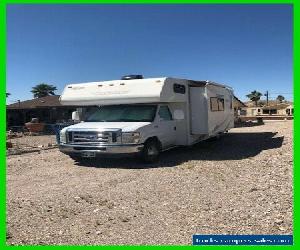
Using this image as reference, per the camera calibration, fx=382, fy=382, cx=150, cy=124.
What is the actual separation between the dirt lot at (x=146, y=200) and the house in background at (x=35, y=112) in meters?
27.0

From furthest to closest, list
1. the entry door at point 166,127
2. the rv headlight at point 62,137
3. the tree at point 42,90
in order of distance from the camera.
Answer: the tree at point 42,90 < the entry door at point 166,127 < the rv headlight at point 62,137

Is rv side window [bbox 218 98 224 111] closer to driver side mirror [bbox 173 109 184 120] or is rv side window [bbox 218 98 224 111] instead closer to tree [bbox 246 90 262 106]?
driver side mirror [bbox 173 109 184 120]

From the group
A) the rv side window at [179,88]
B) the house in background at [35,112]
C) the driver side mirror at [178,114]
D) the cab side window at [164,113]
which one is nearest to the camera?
the cab side window at [164,113]

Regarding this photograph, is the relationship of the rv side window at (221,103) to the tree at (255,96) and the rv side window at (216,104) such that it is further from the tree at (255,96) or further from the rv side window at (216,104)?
the tree at (255,96)

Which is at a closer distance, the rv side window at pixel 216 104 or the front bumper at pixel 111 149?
the front bumper at pixel 111 149

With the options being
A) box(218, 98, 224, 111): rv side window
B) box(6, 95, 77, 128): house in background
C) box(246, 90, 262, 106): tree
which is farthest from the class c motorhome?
box(246, 90, 262, 106): tree

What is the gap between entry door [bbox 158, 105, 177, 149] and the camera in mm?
11844

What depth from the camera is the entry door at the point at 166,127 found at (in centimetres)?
1184

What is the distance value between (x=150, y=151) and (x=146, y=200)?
416cm

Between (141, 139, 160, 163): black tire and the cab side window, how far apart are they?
36.6 inches

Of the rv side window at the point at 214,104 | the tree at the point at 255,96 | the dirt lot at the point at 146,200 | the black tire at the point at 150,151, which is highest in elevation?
the tree at the point at 255,96

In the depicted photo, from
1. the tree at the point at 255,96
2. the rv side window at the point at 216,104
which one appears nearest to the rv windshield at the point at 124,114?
the rv side window at the point at 216,104

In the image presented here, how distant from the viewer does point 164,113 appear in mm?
12180

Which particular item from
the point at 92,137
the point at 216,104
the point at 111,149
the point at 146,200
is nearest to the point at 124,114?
the point at 92,137
